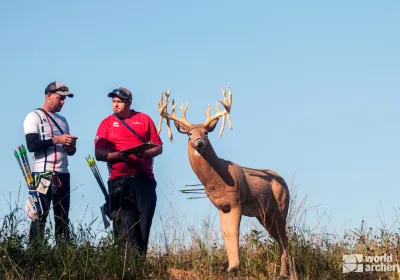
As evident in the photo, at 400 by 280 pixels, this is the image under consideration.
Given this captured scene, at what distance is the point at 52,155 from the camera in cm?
749

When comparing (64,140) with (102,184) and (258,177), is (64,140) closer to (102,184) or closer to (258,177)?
(102,184)

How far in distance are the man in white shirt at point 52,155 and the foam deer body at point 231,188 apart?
112 centimetres

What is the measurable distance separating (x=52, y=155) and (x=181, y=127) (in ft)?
4.80

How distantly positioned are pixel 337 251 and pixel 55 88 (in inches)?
156

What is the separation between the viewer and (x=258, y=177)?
25.7ft

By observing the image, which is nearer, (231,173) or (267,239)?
(231,173)

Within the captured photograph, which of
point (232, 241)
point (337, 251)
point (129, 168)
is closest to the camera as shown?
point (232, 241)

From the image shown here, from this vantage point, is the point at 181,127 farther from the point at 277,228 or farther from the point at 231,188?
the point at 277,228

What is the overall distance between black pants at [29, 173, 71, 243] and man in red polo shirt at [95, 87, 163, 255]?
1.59 ft

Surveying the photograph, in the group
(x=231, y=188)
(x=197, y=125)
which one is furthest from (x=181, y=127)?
(x=231, y=188)

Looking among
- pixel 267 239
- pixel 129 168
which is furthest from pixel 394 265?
pixel 129 168

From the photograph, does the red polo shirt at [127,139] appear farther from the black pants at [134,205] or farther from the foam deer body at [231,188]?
the foam deer body at [231,188]

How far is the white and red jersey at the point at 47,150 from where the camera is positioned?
24.6ft

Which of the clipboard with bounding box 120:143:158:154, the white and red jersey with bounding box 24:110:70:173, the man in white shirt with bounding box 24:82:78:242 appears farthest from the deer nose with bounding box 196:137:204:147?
the white and red jersey with bounding box 24:110:70:173
